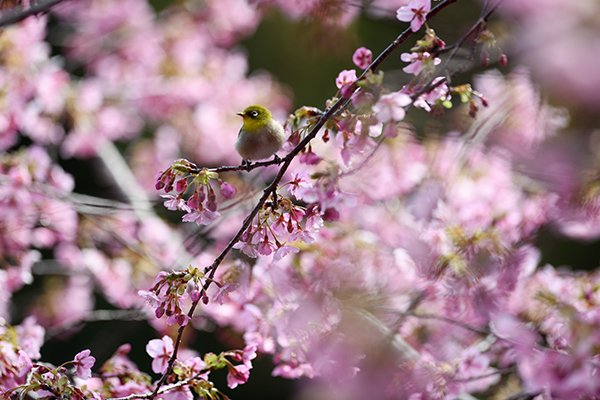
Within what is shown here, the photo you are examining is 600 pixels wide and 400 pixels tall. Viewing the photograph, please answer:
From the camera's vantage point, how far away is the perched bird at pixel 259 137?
1295mm

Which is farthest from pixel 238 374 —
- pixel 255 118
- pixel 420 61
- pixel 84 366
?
pixel 420 61

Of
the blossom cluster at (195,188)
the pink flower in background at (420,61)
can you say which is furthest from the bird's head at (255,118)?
the pink flower in background at (420,61)

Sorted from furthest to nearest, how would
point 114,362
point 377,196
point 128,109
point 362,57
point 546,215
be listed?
point 128,109
point 377,196
point 546,215
point 114,362
point 362,57

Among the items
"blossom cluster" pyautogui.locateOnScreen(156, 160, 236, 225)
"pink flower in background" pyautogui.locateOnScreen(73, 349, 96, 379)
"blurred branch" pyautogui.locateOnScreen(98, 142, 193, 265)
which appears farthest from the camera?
"blurred branch" pyautogui.locateOnScreen(98, 142, 193, 265)

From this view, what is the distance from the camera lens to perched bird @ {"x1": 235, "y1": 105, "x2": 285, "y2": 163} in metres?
1.29

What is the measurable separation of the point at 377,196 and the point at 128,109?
1844mm

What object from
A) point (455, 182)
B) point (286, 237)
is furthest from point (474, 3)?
point (286, 237)

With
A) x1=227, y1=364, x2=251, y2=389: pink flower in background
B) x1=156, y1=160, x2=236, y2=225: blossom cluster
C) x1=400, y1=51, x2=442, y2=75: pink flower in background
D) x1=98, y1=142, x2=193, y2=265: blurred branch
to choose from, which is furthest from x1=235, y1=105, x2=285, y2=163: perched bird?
x1=98, y1=142, x2=193, y2=265: blurred branch

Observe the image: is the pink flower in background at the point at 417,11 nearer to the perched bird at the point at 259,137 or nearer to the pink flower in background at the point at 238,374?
the perched bird at the point at 259,137

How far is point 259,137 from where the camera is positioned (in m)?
1.30

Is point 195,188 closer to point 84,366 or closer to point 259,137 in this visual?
point 259,137

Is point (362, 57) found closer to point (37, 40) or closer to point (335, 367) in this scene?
point (335, 367)

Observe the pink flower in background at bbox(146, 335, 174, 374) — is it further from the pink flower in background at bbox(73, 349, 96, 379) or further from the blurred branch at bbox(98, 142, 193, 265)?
the blurred branch at bbox(98, 142, 193, 265)

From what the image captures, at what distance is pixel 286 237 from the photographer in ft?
3.99
